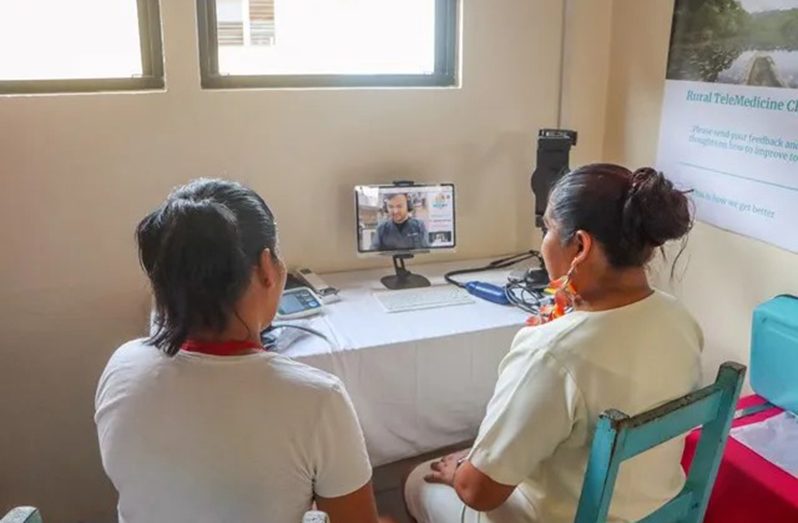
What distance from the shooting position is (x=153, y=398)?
103cm

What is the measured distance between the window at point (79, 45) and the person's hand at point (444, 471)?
1297mm

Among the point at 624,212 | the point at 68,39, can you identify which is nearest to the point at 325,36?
the point at 68,39

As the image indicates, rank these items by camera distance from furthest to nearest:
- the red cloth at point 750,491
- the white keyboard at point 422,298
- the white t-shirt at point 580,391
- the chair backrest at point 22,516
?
the white keyboard at point 422,298, the red cloth at point 750,491, the white t-shirt at point 580,391, the chair backrest at point 22,516

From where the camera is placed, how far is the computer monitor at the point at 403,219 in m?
2.18

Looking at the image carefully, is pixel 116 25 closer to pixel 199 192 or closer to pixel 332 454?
pixel 199 192

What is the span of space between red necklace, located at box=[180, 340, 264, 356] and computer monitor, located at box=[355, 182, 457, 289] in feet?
3.74

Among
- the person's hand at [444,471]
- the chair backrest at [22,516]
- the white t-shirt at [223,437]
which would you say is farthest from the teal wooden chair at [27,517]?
the person's hand at [444,471]

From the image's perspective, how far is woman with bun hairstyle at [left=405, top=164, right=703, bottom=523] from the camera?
46.9 inches

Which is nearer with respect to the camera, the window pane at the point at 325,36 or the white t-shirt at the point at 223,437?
the white t-shirt at the point at 223,437

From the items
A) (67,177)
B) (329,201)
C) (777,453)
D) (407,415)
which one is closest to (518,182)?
(329,201)

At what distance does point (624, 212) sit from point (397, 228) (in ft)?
3.36

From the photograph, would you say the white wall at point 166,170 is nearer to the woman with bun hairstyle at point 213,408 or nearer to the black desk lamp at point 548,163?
the black desk lamp at point 548,163

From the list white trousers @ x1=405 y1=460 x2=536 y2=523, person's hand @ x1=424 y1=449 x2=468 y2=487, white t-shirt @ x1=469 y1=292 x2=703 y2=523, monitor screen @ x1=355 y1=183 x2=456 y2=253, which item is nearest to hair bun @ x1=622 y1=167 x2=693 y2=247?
white t-shirt @ x1=469 y1=292 x2=703 y2=523

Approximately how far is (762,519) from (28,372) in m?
1.92
